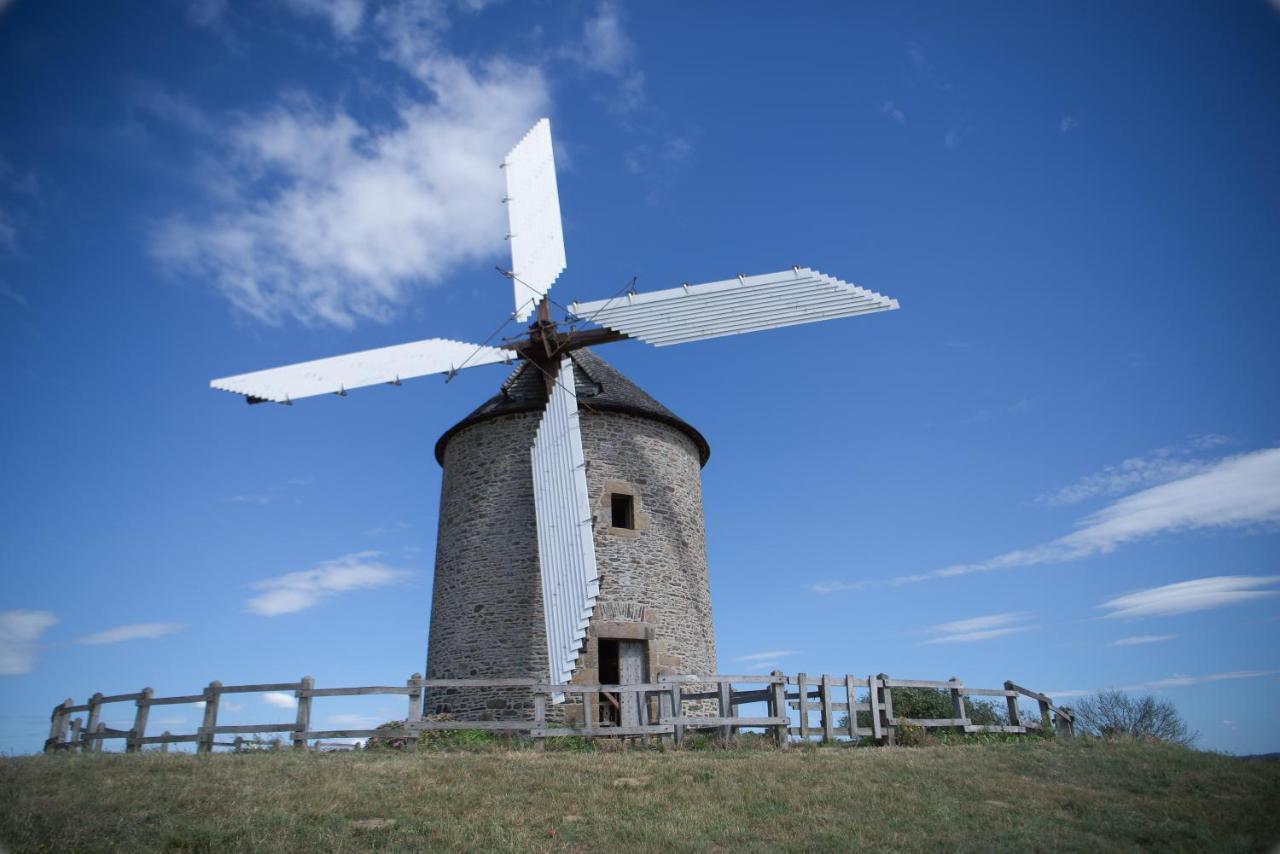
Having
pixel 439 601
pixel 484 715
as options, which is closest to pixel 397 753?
pixel 484 715

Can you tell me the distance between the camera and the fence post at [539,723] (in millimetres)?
12367

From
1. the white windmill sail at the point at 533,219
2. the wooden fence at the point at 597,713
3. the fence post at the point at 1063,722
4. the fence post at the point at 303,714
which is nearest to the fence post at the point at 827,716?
the wooden fence at the point at 597,713

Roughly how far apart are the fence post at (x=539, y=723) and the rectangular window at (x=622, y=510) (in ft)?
14.4

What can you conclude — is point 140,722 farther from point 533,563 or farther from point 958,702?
point 958,702

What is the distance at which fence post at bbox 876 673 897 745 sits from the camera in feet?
45.3

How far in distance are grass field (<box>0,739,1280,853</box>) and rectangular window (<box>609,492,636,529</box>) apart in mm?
5191

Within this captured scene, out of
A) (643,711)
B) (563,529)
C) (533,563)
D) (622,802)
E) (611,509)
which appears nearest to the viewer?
(622,802)

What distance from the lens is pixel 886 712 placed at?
1416cm

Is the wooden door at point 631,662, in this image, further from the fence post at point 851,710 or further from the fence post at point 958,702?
the fence post at point 958,702

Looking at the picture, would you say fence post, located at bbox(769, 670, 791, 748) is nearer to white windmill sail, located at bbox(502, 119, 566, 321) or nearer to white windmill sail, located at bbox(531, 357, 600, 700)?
white windmill sail, located at bbox(531, 357, 600, 700)

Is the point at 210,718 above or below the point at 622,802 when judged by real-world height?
above

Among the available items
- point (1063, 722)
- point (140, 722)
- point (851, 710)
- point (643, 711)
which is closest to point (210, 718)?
point (140, 722)

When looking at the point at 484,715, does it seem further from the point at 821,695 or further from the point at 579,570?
the point at 821,695

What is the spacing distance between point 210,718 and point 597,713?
18.1 ft
